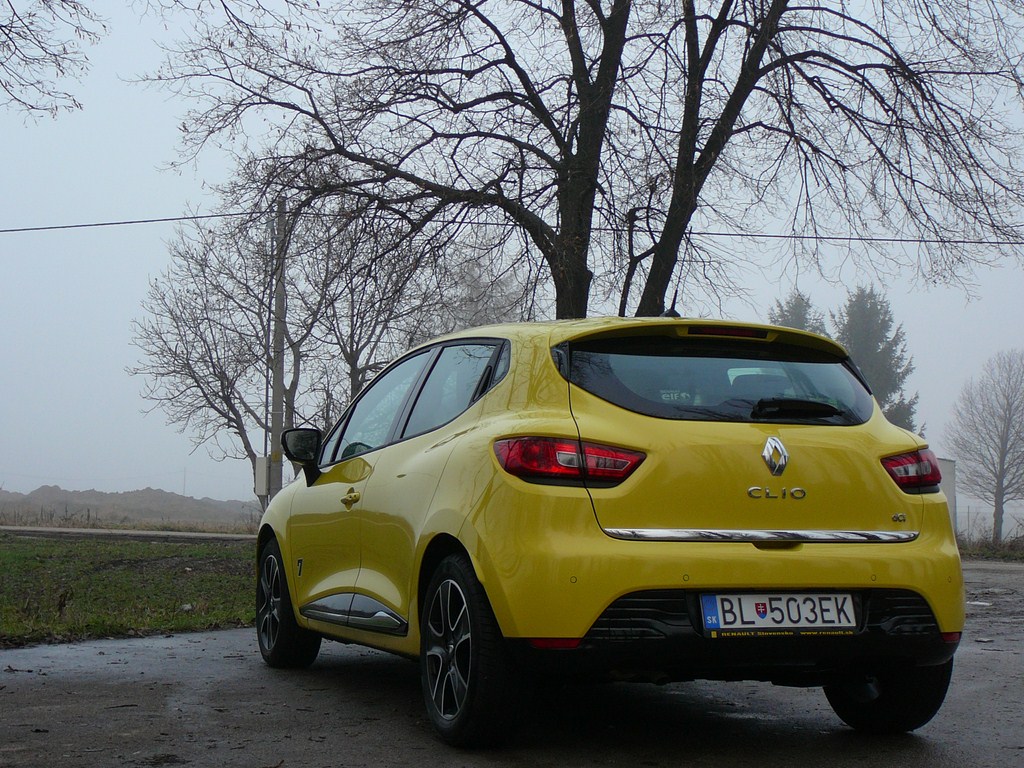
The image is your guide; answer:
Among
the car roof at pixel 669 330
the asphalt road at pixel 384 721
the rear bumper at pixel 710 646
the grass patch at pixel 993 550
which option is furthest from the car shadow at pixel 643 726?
the grass patch at pixel 993 550

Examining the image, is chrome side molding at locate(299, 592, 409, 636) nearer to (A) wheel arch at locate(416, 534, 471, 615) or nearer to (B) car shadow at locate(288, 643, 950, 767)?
(A) wheel arch at locate(416, 534, 471, 615)

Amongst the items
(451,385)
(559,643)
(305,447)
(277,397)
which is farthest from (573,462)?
(277,397)

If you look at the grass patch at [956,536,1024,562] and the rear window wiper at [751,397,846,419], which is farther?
the grass patch at [956,536,1024,562]

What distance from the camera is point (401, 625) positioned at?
528 cm

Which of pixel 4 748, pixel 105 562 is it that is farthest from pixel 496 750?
pixel 105 562

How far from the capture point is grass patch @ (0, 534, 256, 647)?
8.73m

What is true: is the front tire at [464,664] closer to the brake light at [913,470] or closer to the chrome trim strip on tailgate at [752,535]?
the chrome trim strip on tailgate at [752,535]

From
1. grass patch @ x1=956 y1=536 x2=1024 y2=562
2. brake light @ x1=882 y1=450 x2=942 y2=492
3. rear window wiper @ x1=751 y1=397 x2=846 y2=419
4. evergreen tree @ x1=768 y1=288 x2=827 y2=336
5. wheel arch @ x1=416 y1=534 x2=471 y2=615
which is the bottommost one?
grass patch @ x1=956 y1=536 x2=1024 y2=562

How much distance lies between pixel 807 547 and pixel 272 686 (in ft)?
10.2

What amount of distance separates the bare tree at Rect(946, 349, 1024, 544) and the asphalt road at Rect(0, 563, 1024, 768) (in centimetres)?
7324

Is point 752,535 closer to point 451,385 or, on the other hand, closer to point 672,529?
point 672,529

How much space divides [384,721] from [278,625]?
6.08ft

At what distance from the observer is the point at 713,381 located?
4730mm

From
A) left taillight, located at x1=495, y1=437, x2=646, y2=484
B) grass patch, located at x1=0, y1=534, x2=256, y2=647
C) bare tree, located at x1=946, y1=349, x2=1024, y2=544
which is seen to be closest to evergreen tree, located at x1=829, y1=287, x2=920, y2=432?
bare tree, located at x1=946, y1=349, x2=1024, y2=544
